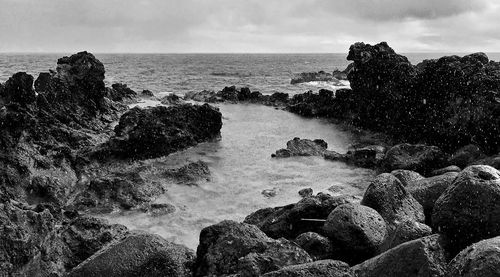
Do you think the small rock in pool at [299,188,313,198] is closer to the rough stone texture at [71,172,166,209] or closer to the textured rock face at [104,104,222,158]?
the rough stone texture at [71,172,166,209]

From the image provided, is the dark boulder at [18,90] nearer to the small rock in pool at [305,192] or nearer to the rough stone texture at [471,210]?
the small rock in pool at [305,192]

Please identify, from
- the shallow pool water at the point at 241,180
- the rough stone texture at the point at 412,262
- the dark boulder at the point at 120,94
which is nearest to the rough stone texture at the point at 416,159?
the shallow pool water at the point at 241,180

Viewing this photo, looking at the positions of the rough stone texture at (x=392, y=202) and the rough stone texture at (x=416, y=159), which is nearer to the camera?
the rough stone texture at (x=392, y=202)

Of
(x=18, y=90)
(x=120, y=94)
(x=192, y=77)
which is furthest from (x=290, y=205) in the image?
(x=192, y=77)

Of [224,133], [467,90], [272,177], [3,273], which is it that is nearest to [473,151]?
[467,90]

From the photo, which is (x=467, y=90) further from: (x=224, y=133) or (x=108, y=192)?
(x=108, y=192)

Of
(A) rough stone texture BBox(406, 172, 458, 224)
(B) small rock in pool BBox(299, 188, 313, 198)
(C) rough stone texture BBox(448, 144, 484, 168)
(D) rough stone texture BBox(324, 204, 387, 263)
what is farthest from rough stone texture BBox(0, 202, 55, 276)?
(C) rough stone texture BBox(448, 144, 484, 168)

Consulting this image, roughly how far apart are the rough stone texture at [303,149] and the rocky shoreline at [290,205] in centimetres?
10

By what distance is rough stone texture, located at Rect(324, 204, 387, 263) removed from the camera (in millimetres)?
7906

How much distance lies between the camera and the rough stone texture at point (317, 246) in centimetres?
787

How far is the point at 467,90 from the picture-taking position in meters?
18.8

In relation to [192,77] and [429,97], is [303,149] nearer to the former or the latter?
[429,97]

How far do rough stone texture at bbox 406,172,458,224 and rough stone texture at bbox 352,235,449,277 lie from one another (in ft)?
12.5

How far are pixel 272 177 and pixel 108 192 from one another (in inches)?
244
